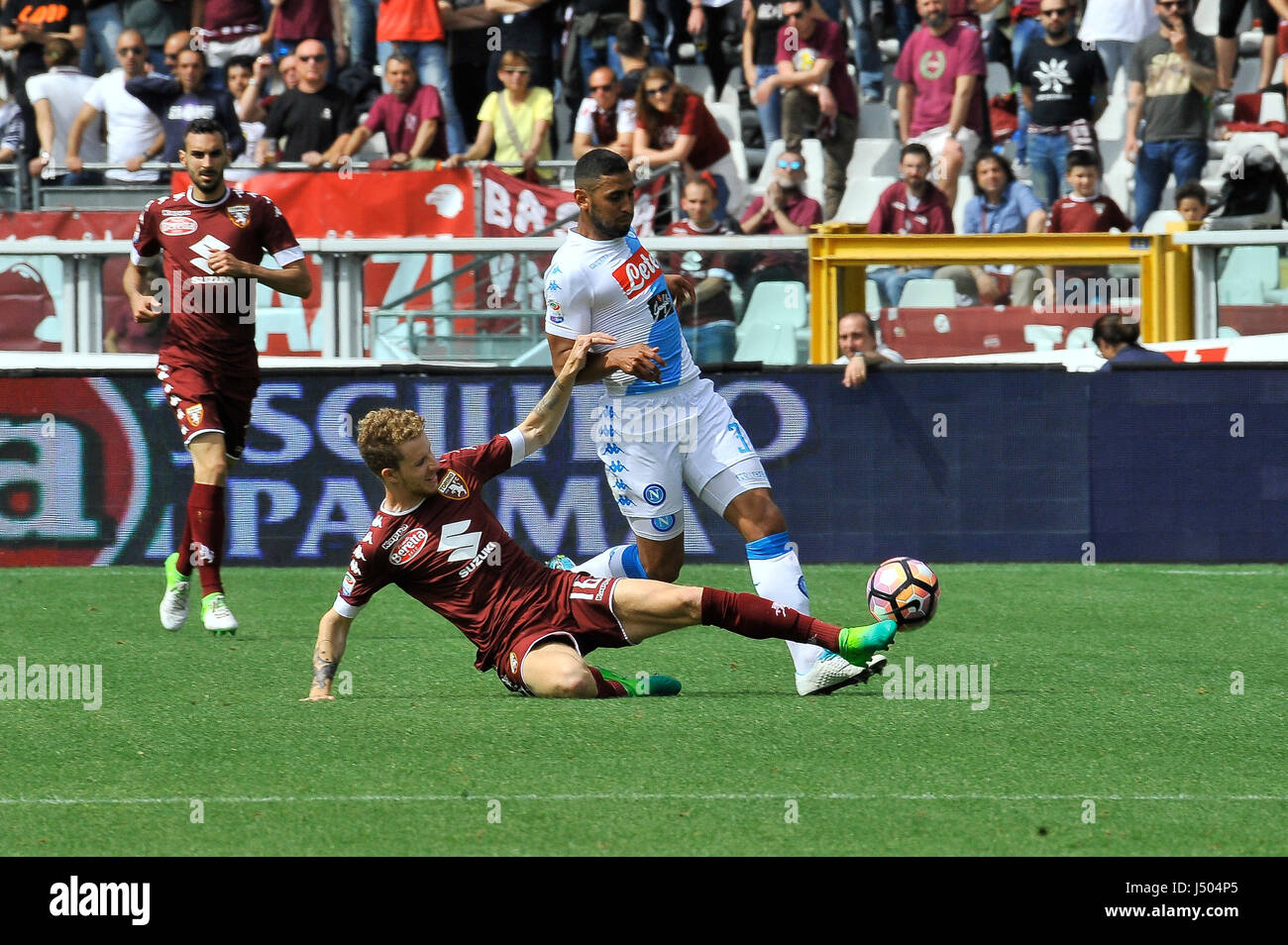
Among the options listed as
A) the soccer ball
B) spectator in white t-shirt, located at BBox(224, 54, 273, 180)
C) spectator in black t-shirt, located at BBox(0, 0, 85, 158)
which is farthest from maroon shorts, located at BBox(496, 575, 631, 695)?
spectator in black t-shirt, located at BBox(0, 0, 85, 158)

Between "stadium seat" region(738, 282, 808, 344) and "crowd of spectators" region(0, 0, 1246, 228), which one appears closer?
"stadium seat" region(738, 282, 808, 344)

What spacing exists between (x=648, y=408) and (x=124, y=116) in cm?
1027

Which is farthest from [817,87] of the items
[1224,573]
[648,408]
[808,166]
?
[648,408]

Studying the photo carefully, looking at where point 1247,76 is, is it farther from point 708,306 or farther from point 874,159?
point 708,306

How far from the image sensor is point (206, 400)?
30.9ft

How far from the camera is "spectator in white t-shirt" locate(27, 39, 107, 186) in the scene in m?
16.6

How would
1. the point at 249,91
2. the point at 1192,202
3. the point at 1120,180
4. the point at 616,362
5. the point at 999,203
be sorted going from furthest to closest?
the point at 249,91 < the point at 1120,180 < the point at 999,203 < the point at 1192,202 < the point at 616,362

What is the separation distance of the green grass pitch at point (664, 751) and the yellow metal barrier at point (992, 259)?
12.4 ft

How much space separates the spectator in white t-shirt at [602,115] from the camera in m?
15.8

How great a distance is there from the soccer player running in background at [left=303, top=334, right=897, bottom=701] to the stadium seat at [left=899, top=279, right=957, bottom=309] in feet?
19.8

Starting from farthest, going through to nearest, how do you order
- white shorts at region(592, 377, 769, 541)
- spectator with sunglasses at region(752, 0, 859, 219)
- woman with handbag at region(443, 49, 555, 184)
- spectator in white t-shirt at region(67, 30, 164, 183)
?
spectator in white t-shirt at region(67, 30, 164, 183)
spectator with sunglasses at region(752, 0, 859, 219)
woman with handbag at region(443, 49, 555, 184)
white shorts at region(592, 377, 769, 541)

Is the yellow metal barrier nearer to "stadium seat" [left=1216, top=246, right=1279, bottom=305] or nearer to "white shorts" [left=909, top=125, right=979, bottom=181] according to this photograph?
"stadium seat" [left=1216, top=246, right=1279, bottom=305]

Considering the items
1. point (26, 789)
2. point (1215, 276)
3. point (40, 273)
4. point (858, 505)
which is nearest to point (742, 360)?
point (858, 505)

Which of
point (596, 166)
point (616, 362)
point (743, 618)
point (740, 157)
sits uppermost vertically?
point (740, 157)
